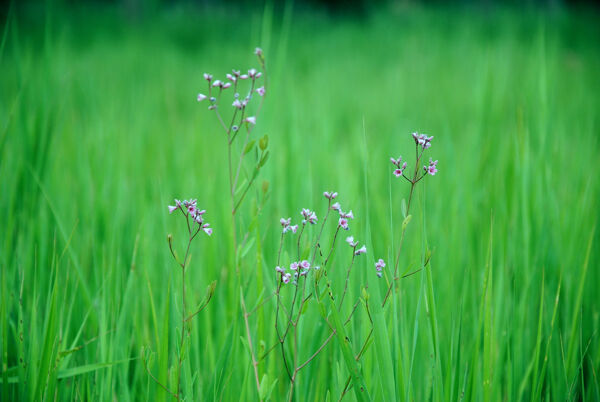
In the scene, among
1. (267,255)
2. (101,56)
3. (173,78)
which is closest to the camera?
(267,255)

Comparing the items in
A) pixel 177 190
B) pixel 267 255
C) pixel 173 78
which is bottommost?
pixel 267 255

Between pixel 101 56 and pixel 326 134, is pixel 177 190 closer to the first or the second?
pixel 326 134

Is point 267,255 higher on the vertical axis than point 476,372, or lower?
higher

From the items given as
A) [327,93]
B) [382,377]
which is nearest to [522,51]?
[327,93]

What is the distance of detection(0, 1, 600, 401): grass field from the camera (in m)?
0.64

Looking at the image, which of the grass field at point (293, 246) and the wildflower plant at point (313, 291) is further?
the grass field at point (293, 246)

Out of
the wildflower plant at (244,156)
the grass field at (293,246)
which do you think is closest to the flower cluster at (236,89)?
the wildflower plant at (244,156)

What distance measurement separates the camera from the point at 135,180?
1538mm

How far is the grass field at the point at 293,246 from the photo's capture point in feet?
2.11

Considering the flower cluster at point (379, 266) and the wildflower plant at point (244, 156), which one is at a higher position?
the wildflower plant at point (244, 156)

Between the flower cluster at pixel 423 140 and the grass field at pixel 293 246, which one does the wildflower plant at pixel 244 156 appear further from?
the flower cluster at pixel 423 140

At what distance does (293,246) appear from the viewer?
916mm

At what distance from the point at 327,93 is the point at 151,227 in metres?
1.93

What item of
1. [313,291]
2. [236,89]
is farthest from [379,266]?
[236,89]
